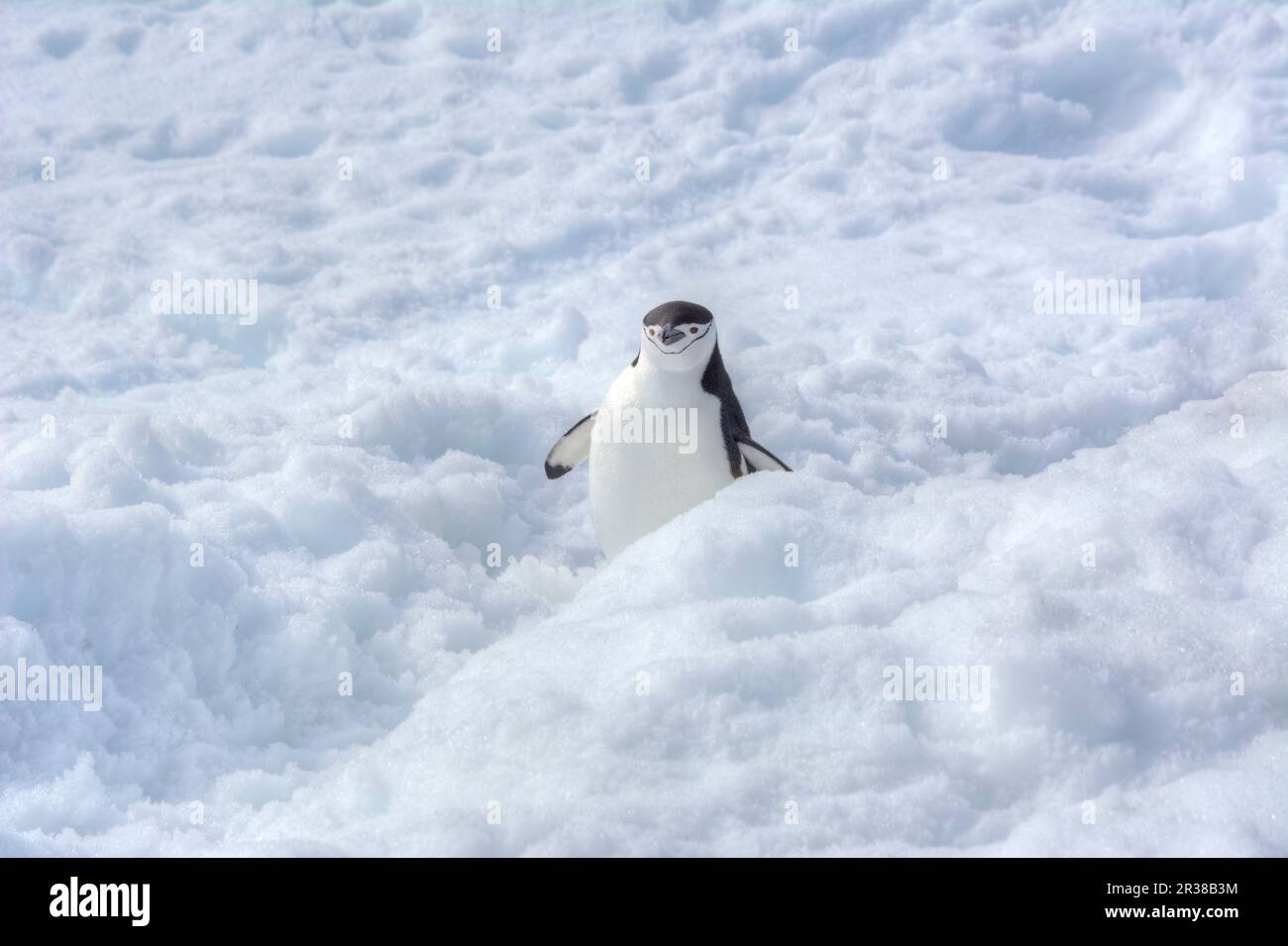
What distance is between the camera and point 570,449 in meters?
4.27

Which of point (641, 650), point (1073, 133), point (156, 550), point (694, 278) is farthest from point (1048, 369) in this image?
point (156, 550)

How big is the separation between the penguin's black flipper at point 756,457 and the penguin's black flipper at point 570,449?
1.83 feet

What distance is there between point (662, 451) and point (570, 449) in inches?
19.2

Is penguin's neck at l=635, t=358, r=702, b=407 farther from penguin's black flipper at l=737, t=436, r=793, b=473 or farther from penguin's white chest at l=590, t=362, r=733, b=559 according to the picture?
penguin's black flipper at l=737, t=436, r=793, b=473

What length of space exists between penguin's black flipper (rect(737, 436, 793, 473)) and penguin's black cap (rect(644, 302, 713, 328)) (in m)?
0.43

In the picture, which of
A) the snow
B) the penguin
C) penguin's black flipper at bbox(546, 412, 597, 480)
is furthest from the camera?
penguin's black flipper at bbox(546, 412, 597, 480)

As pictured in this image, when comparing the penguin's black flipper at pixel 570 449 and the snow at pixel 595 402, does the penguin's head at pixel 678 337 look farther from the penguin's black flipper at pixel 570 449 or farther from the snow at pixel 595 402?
the snow at pixel 595 402

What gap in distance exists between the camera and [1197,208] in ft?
22.4

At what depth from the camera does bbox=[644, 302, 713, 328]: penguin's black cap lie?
379 centimetres

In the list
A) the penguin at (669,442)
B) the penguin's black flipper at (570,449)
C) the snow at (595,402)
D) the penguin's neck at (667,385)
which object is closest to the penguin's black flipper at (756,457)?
the penguin at (669,442)

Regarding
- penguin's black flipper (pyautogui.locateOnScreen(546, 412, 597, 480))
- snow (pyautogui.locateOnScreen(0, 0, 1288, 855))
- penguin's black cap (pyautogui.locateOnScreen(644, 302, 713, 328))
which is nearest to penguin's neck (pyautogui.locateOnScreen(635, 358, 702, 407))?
penguin's black cap (pyautogui.locateOnScreen(644, 302, 713, 328))

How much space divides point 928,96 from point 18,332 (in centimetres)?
554

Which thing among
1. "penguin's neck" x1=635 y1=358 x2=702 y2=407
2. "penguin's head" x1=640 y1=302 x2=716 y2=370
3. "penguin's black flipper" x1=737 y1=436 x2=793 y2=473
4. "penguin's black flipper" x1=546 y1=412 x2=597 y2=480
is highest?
"penguin's head" x1=640 y1=302 x2=716 y2=370
